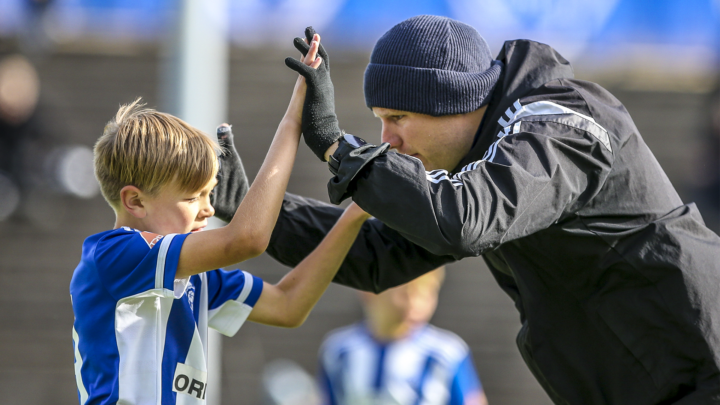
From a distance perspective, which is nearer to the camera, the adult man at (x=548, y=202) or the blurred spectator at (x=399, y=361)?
the adult man at (x=548, y=202)

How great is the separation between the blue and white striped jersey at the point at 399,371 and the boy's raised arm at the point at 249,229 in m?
2.23

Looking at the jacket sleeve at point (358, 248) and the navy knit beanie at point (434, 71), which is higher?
the navy knit beanie at point (434, 71)

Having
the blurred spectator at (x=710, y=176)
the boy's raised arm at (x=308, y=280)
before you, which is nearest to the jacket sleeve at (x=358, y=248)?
the boy's raised arm at (x=308, y=280)

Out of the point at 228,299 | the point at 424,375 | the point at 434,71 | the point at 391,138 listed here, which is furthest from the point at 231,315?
the point at 424,375

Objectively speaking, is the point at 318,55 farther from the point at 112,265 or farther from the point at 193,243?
the point at 112,265

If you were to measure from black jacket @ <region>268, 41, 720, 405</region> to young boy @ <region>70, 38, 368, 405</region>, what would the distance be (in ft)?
0.89

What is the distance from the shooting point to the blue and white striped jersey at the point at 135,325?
1.91m

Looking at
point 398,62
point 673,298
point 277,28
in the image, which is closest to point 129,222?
point 398,62

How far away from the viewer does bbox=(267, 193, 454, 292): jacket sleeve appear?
2.61 m

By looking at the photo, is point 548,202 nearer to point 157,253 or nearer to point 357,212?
point 357,212

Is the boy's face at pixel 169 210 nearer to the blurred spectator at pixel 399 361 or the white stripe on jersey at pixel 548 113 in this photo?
the white stripe on jersey at pixel 548 113

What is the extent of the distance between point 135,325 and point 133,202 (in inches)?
12.6

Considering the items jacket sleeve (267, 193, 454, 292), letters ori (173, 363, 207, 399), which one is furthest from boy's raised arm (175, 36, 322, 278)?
jacket sleeve (267, 193, 454, 292)

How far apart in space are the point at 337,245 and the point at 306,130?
525 millimetres
